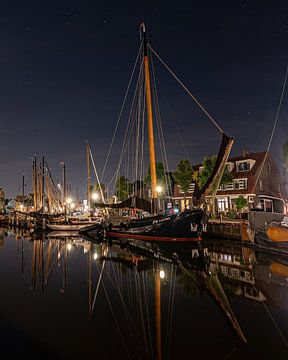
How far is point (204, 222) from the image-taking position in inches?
1042

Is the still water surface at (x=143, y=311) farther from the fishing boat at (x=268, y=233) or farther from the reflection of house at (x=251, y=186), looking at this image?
the reflection of house at (x=251, y=186)

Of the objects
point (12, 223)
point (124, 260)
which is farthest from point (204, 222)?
point (12, 223)

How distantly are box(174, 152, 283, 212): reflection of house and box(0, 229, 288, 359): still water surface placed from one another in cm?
3127

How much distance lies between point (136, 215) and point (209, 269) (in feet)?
73.1

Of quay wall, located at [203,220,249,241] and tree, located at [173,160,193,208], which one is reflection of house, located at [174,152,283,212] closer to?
tree, located at [173,160,193,208]

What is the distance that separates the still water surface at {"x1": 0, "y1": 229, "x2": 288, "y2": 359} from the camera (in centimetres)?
627

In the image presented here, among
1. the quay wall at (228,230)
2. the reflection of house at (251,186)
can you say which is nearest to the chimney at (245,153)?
the reflection of house at (251,186)

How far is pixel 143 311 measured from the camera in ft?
28.7

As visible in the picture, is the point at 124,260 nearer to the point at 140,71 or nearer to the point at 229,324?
the point at 229,324

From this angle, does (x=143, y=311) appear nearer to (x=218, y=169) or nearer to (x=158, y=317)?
(x=158, y=317)

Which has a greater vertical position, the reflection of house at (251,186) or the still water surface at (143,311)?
the reflection of house at (251,186)

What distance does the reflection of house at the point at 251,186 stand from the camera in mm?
45625

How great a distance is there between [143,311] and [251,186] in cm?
4033

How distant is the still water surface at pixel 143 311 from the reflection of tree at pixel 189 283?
0.15ft
